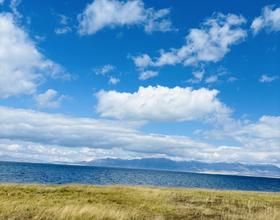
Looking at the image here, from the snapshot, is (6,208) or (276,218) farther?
(276,218)

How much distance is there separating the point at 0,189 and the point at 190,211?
65.7ft

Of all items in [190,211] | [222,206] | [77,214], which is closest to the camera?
[77,214]

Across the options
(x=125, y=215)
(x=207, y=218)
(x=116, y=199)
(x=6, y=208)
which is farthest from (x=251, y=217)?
(x=6, y=208)

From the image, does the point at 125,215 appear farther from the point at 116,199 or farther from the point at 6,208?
the point at 116,199

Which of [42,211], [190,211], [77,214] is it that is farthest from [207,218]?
[42,211]

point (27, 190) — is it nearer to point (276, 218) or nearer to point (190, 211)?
point (190, 211)

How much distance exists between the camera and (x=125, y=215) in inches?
1069

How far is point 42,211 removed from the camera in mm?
25781

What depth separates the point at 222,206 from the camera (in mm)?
37844

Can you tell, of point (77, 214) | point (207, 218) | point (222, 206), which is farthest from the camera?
point (222, 206)

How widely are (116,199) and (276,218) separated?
612 inches

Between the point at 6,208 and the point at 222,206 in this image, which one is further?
the point at 222,206

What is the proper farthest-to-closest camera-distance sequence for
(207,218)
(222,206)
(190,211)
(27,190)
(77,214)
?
(27,190) → (222,206) → (190,211) → (207,218) → (77,214)

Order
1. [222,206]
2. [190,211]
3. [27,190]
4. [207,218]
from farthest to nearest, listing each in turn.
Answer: [27,190] → [222,206] → [190,211] → [207,218]
